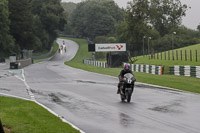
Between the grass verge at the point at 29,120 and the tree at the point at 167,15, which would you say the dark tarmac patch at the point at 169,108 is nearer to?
the grass verge at the point at 29,120

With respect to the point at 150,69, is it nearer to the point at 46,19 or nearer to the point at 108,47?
the point at 108,47

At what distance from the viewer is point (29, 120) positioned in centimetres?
1052

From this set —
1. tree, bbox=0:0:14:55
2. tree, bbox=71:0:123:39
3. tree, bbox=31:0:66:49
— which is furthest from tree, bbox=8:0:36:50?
tree, bbox=71:0:123:39

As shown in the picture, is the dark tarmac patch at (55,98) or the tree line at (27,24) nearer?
the dark tarmac patch at (55,98)

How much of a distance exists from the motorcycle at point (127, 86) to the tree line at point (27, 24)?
267 ft

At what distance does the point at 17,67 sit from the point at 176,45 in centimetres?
6691

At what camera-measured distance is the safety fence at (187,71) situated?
3270 centimetres

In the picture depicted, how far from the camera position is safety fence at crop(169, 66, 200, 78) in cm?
3270

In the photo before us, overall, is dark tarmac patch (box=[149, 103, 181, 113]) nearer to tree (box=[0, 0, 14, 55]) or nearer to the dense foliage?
the dense foliage

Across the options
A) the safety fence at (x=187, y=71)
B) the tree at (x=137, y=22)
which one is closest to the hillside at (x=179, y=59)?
the safety fence at (x=187, y=71)

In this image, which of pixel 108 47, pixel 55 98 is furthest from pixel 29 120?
pixel 108 47

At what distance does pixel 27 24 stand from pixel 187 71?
7782 cm

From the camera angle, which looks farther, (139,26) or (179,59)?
(139,26)

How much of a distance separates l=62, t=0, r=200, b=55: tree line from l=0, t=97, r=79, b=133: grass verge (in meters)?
50.3
